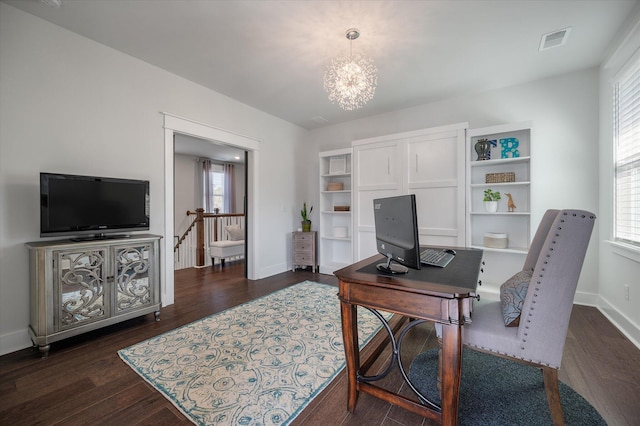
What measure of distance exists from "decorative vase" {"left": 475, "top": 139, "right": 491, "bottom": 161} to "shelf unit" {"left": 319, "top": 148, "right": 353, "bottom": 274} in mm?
1933

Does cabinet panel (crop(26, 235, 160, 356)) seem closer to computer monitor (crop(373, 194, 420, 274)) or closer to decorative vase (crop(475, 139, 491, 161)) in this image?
computer monitor (crop(373, 194, 420, 274))

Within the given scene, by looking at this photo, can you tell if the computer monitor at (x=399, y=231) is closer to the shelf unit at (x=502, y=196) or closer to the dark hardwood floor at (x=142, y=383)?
the dark hardwood floor at (x=142, y=383)

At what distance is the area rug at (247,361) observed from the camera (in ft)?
4.87

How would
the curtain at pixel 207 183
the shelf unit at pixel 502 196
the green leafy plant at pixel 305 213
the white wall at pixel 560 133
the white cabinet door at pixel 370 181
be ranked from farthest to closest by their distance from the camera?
the curtain at pixel 207 183 → the green leafy plant at pixel 305 213 → the white cabinet door at pixel 370 181 → the shelf unit at pixel 502 196 → the white wall at pixel 560 133

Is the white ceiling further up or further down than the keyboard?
further up

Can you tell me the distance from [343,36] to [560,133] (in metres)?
2.89

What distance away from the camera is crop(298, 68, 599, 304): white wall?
3.01 meters

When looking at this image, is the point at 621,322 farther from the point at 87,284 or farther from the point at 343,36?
the point at 87,284

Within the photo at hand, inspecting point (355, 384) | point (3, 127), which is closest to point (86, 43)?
point (3, 127)

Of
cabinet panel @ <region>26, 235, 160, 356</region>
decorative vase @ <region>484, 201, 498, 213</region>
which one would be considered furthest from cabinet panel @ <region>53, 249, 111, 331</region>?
decorative vase @ <region>484, 201, 498, 213</region>

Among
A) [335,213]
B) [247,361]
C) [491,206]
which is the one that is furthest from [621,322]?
[335,213]

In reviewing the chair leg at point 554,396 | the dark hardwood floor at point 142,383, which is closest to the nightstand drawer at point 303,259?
the dark hardwood floor at point 142,383

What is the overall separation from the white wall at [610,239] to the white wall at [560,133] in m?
0.11

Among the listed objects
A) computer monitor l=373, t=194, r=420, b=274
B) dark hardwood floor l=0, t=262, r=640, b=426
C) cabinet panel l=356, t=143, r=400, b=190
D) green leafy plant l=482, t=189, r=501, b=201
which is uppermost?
cabinet panel l=356, t=143, r=400, b=190
